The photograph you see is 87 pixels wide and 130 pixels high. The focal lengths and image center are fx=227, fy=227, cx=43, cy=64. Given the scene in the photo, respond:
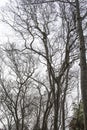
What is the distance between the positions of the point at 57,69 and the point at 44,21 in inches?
116

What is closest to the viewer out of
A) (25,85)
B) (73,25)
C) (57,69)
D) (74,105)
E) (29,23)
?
(73,25)

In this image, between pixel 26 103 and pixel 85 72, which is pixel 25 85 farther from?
pixel 85 72

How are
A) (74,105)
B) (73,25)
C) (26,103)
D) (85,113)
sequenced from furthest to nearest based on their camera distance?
(74,105), (26,103), (73,25), (85,113)

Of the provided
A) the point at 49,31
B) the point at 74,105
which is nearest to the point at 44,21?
the point at 49,31

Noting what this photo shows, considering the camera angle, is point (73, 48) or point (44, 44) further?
point (44, 44)

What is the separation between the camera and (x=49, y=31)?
43.5 feet

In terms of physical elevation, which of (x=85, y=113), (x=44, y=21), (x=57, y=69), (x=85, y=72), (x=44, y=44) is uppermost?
(x=44, y=21)

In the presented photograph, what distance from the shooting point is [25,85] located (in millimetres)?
20000

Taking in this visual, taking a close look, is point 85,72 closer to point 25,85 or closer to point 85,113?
point 85,113

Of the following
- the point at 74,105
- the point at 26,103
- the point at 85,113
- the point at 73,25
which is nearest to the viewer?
the point at 85,113

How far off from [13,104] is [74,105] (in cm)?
950

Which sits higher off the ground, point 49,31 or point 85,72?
point 49,31

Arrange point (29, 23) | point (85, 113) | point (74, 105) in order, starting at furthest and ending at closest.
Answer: point (74, 105) < point (29, 23) < point (85, 113)

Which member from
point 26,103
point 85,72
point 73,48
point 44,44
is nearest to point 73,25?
point 73,48
